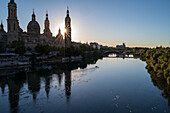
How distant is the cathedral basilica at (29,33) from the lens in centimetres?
7169

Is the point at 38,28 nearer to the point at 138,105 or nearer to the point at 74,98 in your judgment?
the point at 74,98

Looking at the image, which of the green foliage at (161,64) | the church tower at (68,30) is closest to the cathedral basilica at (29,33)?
the church tower at (68,30)

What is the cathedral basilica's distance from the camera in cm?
7169

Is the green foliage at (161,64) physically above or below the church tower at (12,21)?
below

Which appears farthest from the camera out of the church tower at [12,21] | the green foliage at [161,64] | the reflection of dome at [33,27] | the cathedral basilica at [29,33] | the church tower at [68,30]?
the church tower at [68,30]

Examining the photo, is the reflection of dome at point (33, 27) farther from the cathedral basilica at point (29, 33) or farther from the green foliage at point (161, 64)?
the green foliage at point (161, 64)

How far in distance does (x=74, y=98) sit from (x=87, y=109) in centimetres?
446

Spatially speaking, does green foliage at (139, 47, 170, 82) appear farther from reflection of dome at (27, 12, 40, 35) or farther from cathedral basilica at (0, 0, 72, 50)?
reflection of dome at (27, 12, 40, 35)

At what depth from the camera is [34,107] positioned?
1906 centimetres

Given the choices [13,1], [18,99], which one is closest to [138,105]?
[18,99]

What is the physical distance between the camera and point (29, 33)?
94062 mm

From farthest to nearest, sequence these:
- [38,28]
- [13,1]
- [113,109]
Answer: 1. [38,28]
2. [13,1]
3. [113,109]

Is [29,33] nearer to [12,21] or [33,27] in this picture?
[33,27]

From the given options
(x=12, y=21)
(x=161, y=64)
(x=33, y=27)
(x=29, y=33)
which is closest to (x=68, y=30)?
(x=33, y=27)
